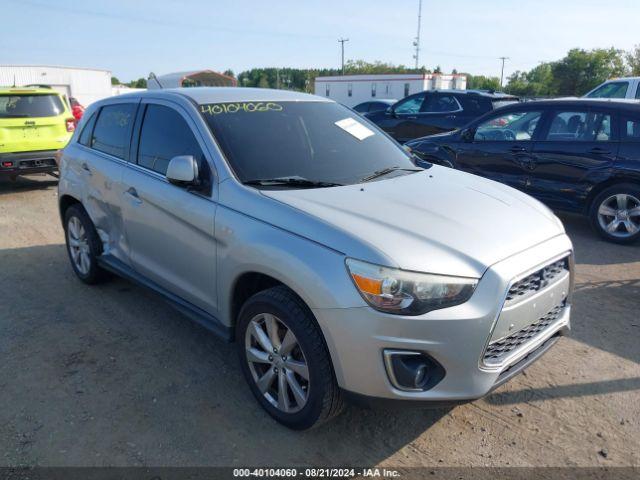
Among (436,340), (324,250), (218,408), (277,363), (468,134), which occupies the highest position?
(468,134)

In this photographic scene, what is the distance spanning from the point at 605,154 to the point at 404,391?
502 cm

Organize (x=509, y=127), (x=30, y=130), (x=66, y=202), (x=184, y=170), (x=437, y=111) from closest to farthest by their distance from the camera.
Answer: (x=184, y=170) → (x=66, y=202) → (x=509, y=127) → (x=30, y=130) → (x=437, y=111)

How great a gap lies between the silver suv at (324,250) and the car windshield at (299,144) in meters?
0.01

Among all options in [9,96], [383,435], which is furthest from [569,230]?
[9,96]

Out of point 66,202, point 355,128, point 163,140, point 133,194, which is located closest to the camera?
point 163,140

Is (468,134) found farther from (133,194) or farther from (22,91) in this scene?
(22,91)

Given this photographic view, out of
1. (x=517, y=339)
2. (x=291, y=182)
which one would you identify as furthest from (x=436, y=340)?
(x=291, y=182)

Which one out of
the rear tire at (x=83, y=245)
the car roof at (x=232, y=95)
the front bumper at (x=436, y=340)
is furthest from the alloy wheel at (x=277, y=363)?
the rear tire at (x=83, y=245)

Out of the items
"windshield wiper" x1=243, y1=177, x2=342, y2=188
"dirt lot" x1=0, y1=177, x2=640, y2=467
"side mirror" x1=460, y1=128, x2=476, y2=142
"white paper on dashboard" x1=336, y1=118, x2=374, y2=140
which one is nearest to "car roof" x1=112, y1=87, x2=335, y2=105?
"white paper on dashboard" x1=336, y1=118, x2=374, y2=140

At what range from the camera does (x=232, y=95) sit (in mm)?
3834

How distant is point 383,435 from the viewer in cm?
288

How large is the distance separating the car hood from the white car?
8.63 m

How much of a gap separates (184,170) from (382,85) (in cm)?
3811

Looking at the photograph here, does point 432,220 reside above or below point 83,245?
above
